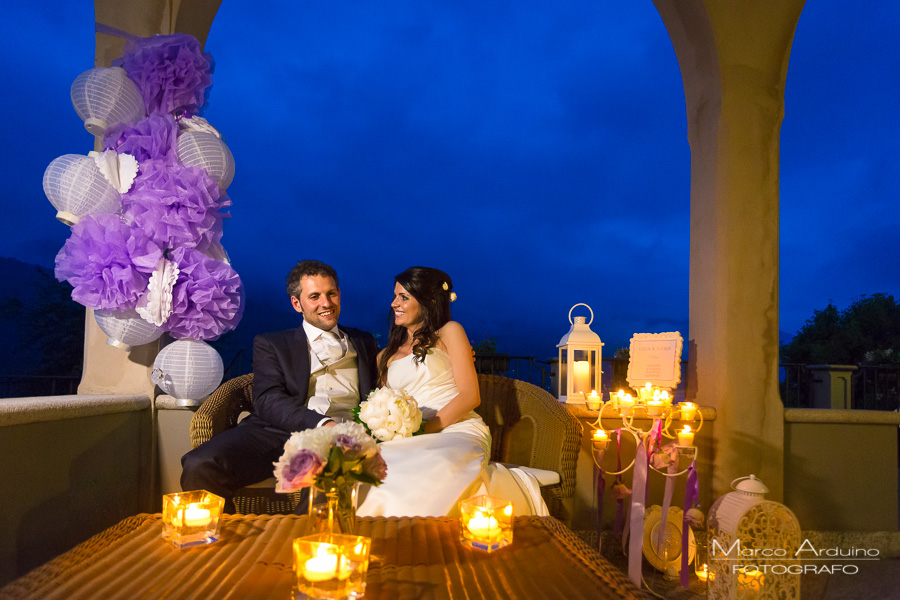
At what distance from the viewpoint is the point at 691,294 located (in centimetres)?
350

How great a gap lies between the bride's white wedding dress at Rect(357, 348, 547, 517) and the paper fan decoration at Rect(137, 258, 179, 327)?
3.69 ft

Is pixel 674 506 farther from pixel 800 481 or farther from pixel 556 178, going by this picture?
pixel 556 178

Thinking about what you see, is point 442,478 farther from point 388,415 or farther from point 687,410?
point 687,410

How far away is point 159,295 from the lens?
228 cm

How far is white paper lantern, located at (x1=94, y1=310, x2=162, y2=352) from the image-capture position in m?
2.34

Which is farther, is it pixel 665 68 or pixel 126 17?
pixel 665 68

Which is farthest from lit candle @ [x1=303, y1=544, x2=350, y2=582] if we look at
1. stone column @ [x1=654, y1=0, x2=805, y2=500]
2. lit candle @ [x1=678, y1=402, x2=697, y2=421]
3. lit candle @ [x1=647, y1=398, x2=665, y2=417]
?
stone column @ [x1=654, y1=0, x2=805, y2=500]

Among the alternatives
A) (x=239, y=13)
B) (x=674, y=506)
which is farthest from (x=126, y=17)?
(x=239, y=13)

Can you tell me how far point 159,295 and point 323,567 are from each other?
5.60 ft

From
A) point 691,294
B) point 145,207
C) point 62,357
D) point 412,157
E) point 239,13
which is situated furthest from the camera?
point 412,157

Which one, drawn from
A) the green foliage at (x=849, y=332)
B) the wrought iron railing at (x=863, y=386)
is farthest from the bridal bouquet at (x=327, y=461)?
the green foliage at (x=849, y=332)

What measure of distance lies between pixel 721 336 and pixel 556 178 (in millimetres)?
24192

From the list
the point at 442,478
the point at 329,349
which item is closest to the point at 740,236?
the point at 442,478

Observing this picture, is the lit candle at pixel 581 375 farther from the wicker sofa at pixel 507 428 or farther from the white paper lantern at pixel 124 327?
the white paper lantern at pixel 124 327
